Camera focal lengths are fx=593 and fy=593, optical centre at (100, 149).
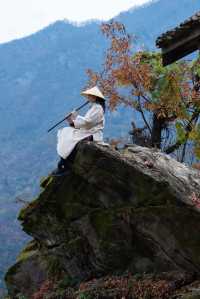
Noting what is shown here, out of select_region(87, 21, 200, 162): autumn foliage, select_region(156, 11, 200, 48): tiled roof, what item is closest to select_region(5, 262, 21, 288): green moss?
select_region(87, 21, 200, 162): autumn foliage

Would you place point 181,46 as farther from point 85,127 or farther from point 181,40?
point 85,127

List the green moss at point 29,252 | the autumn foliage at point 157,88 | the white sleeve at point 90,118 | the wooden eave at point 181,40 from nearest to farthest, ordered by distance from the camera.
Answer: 1. the wooden eave at point 181,40
2. the white sleeve at point 90,118
3. the green moss at point 29,252
4. the autumn foliage at point 157,88

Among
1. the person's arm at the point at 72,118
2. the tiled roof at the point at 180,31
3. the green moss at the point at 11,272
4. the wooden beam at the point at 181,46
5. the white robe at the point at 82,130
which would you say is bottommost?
the green moss at the point at 11,272

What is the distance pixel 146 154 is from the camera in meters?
14.9

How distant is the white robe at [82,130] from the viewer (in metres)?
14.0

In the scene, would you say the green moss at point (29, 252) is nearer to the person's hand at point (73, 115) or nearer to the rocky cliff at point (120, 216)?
the rocky cliff at point (120, 216)

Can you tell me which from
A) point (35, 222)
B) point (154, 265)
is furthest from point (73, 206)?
point (154, 265)

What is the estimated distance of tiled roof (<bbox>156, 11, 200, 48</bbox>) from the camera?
12.7m

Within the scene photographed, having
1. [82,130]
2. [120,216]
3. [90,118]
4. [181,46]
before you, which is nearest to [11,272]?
[120,216]

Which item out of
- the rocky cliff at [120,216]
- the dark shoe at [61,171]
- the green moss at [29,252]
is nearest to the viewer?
the rocky cliff at [120,216]

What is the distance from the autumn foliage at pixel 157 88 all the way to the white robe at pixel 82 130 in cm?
817

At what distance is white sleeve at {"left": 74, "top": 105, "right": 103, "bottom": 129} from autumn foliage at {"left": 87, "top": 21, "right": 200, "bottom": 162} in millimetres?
8269

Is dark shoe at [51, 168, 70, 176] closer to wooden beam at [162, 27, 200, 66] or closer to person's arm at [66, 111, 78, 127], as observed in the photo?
person's arm at [66, 111, 78, 127]

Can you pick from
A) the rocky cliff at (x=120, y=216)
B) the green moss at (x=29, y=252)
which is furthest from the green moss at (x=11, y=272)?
the rocky cliff at (x=120, y=216)
